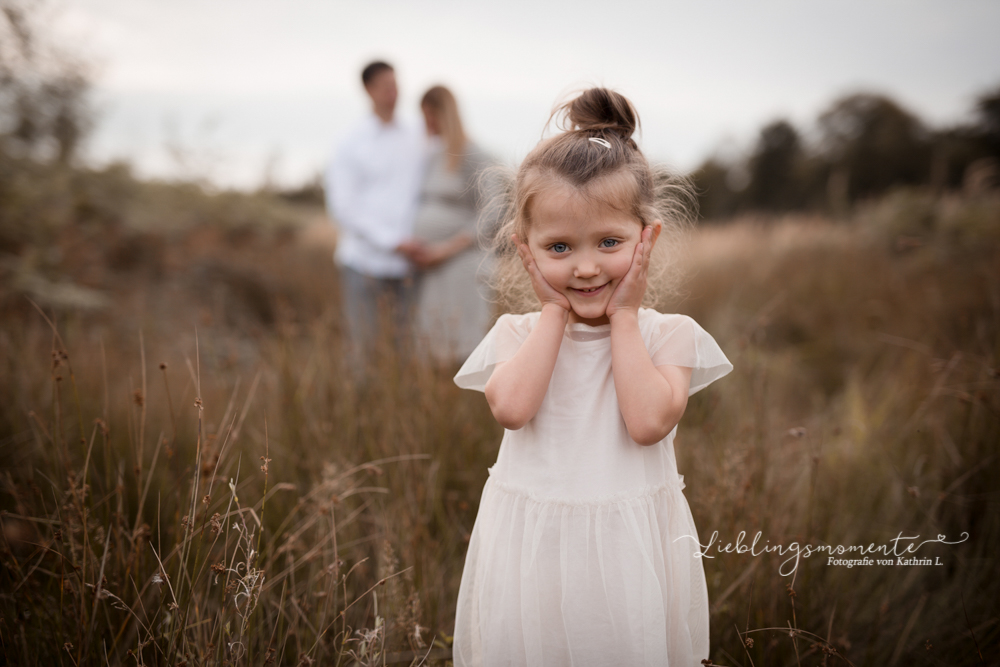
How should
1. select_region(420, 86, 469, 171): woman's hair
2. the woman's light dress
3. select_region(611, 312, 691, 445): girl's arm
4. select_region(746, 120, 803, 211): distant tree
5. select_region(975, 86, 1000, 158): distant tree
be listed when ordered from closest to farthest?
select_region(611, 312, 691, 445): girl's arm → select_region(420, 86, 469, 171): woman's hair → the woman's light dress → select_region(975, 86, 1000, 158): distant tree → select_region(746, 120, 803, 211): distant tree

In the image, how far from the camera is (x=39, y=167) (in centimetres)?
612

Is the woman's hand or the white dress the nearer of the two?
the white dress

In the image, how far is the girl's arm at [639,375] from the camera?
1.24 m

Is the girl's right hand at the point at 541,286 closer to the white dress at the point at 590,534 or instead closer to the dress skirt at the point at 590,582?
the white dress at the point at 590,534

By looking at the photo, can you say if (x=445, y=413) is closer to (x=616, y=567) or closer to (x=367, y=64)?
(x=616, y=567)

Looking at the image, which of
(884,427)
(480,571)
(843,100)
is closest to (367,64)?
(480,571)

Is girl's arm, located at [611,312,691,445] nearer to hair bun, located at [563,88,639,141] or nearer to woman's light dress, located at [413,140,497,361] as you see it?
hair bun, located at [563,88,639,141]

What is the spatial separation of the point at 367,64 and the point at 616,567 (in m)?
3.66

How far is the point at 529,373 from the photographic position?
50.5 inches

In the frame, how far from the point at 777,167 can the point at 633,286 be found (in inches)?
768

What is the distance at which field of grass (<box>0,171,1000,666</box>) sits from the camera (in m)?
1.51

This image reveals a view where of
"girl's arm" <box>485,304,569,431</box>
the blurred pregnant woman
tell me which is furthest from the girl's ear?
the blurred pregnant woman

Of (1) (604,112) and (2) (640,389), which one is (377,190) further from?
(2) (640,389)

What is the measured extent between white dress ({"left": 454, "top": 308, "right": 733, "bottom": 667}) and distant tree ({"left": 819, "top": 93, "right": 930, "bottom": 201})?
53.0 feet
